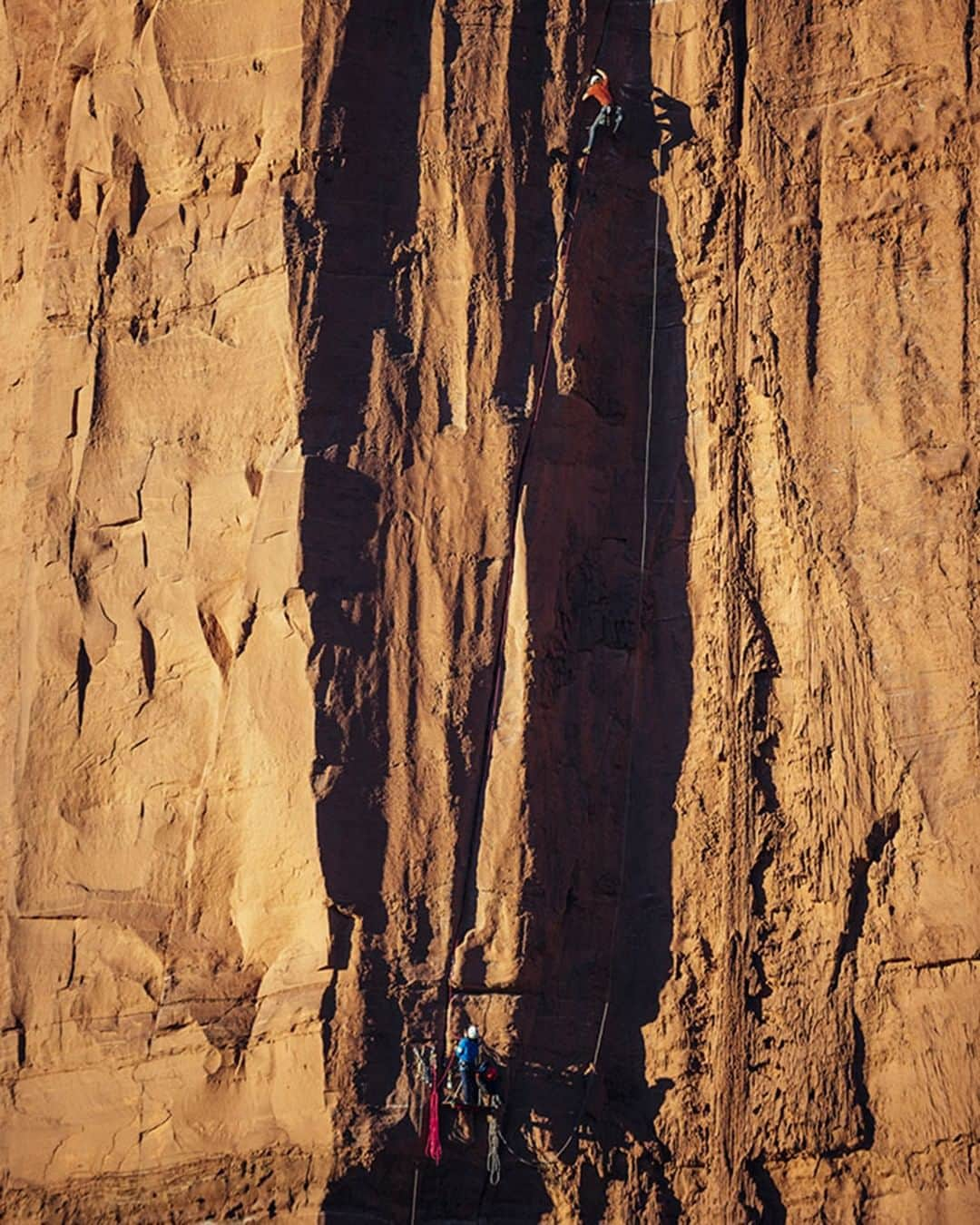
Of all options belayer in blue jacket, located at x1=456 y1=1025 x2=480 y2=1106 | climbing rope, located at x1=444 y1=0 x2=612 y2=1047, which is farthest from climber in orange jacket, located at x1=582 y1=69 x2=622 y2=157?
belayer in blue jacket, located at x1=456 y1=1025 x2=480 y2=1106

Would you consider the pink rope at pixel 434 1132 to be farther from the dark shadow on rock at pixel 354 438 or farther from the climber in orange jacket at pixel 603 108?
the climber in orange jacket at pixel 603 108

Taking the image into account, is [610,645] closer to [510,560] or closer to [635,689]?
[635,689]

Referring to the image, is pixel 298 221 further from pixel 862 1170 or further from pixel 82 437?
pixel 862 1170

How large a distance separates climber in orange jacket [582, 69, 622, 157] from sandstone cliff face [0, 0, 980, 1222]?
32 centimetres

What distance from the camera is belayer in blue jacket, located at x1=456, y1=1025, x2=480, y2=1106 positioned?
21.0m

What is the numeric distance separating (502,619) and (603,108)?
4.33 meters

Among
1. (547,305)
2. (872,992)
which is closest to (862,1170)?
(872,992)

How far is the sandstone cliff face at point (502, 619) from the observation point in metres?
21.3

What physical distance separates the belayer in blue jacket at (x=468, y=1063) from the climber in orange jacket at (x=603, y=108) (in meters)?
7.26

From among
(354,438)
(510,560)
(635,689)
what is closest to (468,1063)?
(635,689)

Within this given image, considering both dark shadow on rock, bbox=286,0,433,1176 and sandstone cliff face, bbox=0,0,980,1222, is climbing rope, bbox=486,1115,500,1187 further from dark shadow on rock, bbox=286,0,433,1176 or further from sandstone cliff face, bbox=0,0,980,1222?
dark shadow on rock, bbox=286,0,433,1176

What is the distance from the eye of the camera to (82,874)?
22.5 metres

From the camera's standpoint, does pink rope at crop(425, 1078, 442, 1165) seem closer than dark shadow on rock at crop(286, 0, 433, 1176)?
Yes

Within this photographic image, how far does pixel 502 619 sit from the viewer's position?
2211cm
